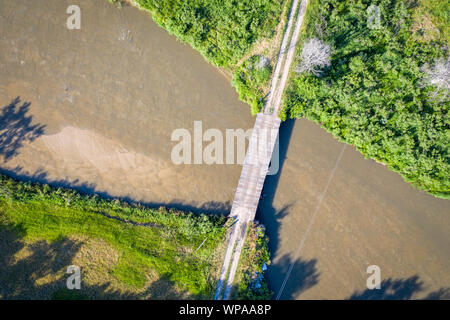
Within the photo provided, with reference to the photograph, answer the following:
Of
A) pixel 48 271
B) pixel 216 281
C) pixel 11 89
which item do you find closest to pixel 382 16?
pixel 216 281

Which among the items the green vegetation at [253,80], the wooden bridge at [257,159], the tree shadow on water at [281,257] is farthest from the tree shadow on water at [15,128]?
the tree shadow on water at [281,257]

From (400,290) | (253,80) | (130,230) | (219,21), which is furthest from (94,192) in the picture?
(400,290)

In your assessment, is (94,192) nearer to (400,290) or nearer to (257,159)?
(257,159)

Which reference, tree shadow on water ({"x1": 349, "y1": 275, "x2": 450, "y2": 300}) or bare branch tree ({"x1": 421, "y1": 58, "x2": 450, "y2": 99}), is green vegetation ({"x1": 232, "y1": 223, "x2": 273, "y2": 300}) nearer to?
tree shadow on water ({"x1": 349, "y1": 275, "x2": 450, "y2": 300})

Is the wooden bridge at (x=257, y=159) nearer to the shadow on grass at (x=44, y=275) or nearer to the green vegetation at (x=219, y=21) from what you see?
the green vegetation at (x=219, y=21)

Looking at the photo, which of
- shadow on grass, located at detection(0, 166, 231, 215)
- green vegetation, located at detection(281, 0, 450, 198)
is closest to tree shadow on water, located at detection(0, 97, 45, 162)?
shadow on grass, located at detection(0, 166, 231, 215)

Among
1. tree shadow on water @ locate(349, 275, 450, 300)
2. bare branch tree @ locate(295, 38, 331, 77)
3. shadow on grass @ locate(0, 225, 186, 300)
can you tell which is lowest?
shadow on grass @ locate(0, 225, 186, 300)
